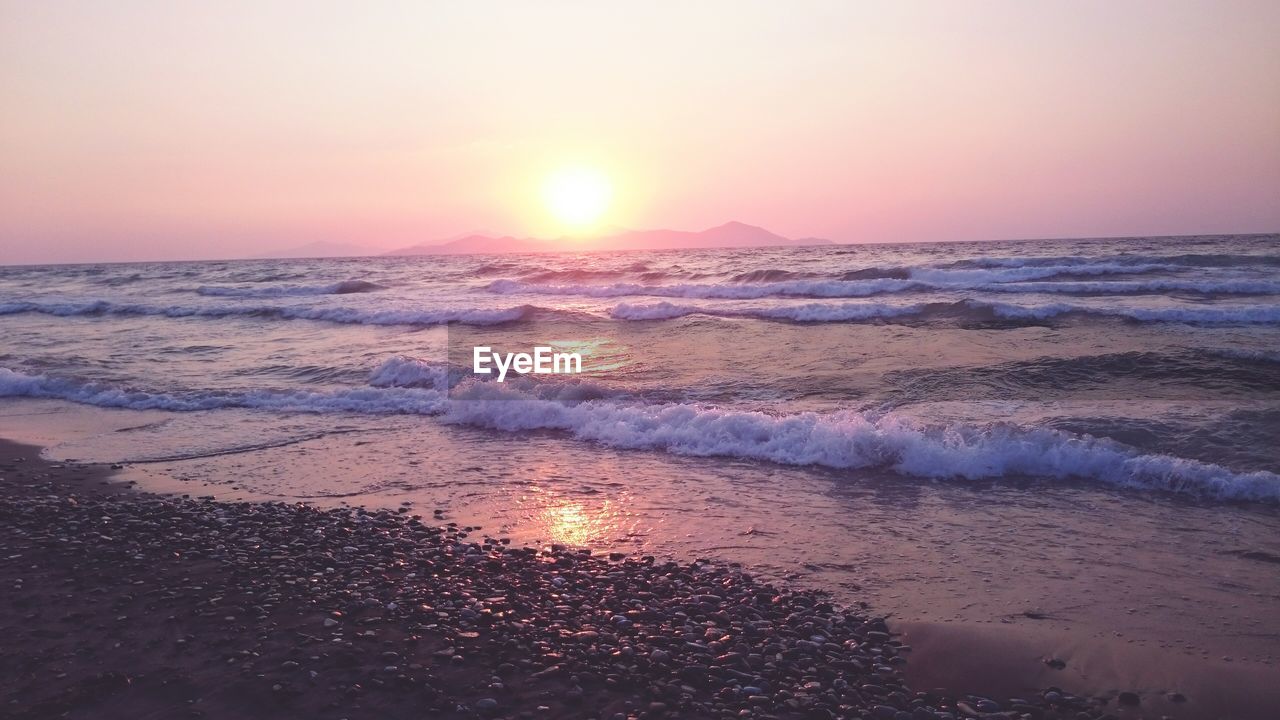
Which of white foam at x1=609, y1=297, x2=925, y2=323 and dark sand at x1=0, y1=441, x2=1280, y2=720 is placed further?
white foam at x1=609, y1=297, x2=925, y2=323

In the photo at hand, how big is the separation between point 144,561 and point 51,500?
8.85 ft

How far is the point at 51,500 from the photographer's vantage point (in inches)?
303

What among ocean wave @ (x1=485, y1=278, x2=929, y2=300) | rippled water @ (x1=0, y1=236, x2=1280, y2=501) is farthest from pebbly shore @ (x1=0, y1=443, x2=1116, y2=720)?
ocean wave @ (x1=485, y1=278, x2=929, y2=300)

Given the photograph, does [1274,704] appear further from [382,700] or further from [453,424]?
[453,424]

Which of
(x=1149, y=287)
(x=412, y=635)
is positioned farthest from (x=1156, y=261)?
(x=412, y=635)

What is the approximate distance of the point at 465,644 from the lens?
15.3 ft

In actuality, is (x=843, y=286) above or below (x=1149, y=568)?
above

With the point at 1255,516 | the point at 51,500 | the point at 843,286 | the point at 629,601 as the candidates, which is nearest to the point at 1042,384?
the point at 1255,516

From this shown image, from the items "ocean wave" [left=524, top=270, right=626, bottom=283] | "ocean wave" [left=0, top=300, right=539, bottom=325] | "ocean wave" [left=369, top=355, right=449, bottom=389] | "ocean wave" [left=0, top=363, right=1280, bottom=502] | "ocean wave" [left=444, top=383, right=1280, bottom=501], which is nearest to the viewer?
"ocean wave" [left=444, top=383, right=1280, bottom=501]

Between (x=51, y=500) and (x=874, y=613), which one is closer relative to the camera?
(x=874, y=613)

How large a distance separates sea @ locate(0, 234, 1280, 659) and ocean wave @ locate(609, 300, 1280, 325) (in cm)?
12

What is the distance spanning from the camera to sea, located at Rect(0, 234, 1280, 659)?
604cm

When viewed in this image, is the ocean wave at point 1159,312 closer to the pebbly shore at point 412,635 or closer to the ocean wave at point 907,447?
the ocean wave at point 907,447

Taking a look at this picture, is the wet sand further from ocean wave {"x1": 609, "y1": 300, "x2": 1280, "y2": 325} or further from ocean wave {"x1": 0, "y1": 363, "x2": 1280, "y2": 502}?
ocean wave {"x1": 609, "y1": 300, "x2": 1280, "y2": 325}
